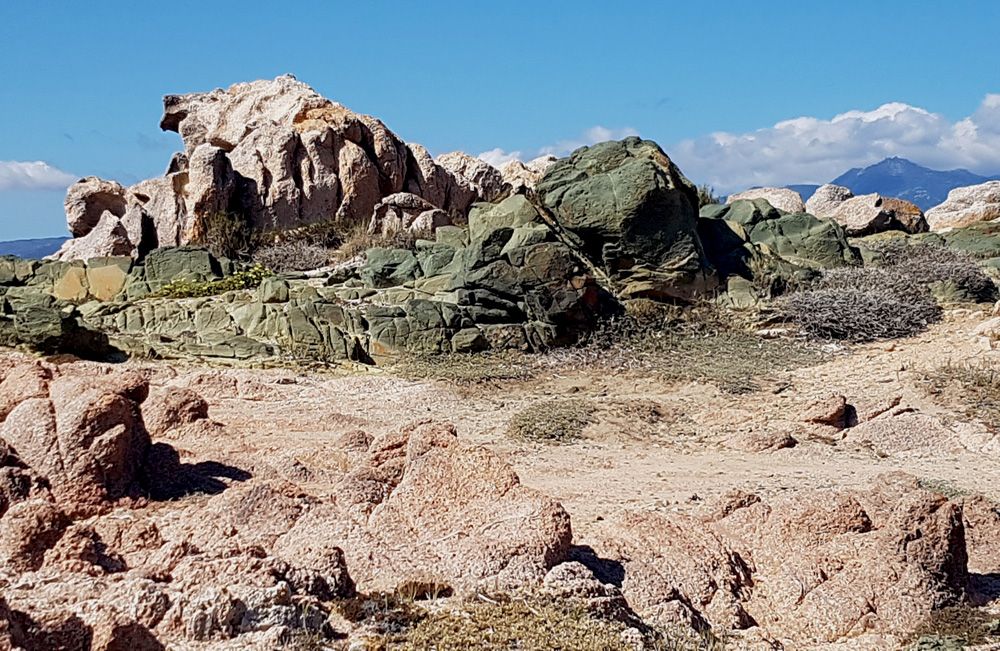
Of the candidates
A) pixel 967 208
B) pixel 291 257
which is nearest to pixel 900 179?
pixel 967 208

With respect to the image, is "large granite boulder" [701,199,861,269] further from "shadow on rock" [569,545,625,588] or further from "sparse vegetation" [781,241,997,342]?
"shadow on rock" [569,545,625,588]

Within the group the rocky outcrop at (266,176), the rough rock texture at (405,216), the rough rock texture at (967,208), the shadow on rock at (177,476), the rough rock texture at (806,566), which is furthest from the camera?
the rough rock texture at (967,208)

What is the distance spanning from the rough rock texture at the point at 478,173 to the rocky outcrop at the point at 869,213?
27.5 ft

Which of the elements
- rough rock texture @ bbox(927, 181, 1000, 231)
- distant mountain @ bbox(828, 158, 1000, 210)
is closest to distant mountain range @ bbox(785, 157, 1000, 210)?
distant mountain @ bbox(828, 158, 1000, 210)

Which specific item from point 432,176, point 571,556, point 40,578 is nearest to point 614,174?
point 432,176

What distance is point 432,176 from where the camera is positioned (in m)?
25.7

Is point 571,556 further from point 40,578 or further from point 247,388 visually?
point 247,388

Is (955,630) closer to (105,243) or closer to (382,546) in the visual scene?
(382,546)

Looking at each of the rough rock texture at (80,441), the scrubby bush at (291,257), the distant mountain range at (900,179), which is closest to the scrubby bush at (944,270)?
the scrubby bush at (291,257)

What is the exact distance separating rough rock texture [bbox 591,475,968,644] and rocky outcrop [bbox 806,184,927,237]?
1908cm

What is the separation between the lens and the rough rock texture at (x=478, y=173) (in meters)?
28.4

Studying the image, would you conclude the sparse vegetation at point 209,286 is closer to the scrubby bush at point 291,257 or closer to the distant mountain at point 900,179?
the scrubby bush at point 291,257

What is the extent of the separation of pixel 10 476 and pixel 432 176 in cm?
2065

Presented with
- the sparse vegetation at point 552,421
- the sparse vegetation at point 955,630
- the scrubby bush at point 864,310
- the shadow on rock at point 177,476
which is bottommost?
the sparse vegetation at point 955,630
